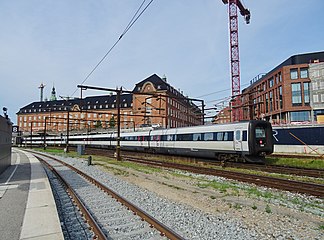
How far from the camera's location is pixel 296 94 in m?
52.1

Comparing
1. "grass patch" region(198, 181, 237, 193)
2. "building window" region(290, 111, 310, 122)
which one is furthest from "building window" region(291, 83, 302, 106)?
"grass patch" region(198, 181, 237, 193)

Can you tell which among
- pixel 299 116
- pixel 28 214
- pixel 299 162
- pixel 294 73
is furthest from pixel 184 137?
pixel 294 73

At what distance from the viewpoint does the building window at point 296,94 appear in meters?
51.7

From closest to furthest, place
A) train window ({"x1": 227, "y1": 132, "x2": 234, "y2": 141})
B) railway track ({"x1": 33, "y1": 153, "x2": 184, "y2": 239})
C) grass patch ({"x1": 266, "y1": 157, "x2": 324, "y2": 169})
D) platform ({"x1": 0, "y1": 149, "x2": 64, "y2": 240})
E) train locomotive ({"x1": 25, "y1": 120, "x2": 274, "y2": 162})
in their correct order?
1. platform ({"x1": 0, "y1": 149, "x2": 64, "y2": 240})
2. railway track ({"x1": 33, "y1": 153, "x2": 184, "y2": 239})
3. train locomotive ({"x1": 25, "y1": 120, "x2": 274, "y2": 162})
4. train window ({"x1": 227, "y1": 132, "x2": 234, "y2": 141})
5. grass patch ({"x1": 266, "y1": 157, "x2": 324, "y2": 169})

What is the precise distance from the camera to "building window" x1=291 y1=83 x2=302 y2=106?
51656 millimetres

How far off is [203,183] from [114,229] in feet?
21.0

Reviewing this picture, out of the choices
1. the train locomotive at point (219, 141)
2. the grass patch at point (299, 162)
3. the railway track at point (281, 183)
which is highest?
the train locomotive at point (219, 141)

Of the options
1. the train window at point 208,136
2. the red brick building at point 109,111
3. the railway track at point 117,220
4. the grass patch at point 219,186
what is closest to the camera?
the railway track at point 117,220

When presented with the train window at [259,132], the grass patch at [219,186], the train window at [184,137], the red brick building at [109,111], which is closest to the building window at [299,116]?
the red brick building at [109,111]

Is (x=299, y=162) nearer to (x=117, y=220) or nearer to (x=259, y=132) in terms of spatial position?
(x=259, y=132)

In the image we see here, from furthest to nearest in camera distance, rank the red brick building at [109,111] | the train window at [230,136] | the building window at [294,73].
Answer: the red brick building at [109,111]
the building window at [294,73]
the train window at [230,136]

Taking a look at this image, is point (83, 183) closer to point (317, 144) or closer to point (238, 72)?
point (317, 144)

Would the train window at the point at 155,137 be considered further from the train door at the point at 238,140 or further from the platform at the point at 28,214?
the platform at the point at 28,214

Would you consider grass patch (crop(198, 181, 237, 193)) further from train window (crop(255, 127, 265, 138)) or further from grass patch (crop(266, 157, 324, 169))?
grass patch (crop(266, 157, 324, 169))
